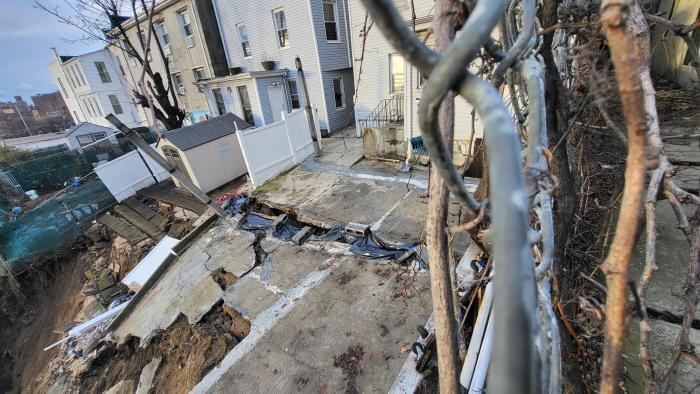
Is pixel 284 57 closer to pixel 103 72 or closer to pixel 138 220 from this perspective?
pixel 138 220

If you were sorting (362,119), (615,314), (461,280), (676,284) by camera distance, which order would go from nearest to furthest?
(615,314) → (676,284) → (461,280) → (362,119)

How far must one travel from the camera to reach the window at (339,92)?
40.9 feet

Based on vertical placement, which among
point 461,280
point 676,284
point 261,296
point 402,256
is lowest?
point 261,296

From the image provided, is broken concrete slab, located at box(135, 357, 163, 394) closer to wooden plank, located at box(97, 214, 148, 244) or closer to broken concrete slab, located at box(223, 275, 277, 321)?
broken concrete slab, located at box(223, 275, 277, 321)

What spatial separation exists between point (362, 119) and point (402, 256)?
7331mm

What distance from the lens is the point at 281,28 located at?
1198 centimetres

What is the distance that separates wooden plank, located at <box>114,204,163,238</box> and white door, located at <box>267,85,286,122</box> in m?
6.88

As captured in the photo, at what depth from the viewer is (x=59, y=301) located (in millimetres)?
7812

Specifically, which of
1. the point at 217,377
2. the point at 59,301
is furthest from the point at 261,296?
the point at 59,301

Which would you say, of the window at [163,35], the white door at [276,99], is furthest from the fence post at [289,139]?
the window at [163,35]

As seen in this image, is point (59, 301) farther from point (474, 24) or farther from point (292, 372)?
point (474, 24)

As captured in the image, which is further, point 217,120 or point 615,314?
point 217,120

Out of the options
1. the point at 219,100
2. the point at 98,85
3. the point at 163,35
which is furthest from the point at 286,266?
the point at 98,85

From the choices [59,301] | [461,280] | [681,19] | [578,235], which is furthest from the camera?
[59,301]
